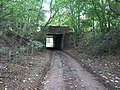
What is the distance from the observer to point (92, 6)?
21594 millimetres

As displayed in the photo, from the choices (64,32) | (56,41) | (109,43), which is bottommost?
(56,41)

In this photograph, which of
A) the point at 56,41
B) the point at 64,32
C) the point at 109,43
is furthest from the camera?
the point at 56,41

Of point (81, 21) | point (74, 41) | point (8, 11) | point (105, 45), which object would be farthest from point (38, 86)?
point (74, 41)

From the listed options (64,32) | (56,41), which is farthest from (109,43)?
(56,41)

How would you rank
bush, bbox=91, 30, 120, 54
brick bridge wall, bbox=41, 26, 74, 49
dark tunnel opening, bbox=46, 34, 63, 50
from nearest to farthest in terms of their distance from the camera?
bush, bbox=91, 30, 120, 54
brick bridge wall, bbox=41, 26, 74, 49
dark tunnel opening, bbox=46, 34, 63, 50

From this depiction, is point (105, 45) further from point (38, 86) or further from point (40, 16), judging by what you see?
point (38, 86)

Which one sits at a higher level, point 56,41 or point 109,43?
point 109,43

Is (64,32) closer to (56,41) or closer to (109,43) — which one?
(56,41)

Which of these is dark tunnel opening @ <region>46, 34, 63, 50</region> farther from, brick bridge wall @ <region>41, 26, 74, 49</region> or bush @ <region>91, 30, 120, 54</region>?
bush @ <region>91, 30, 120, 54</region>

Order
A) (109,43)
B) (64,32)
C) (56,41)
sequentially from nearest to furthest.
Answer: (109,43)
(64,32)
(56,41)

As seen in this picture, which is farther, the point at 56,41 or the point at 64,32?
the point at 56,41

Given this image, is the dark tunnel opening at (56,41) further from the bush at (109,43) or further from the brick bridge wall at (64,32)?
the bush at (109,43)

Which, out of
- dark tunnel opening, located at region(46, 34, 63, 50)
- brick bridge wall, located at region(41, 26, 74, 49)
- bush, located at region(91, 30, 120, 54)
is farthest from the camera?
dark tunnel opening, located at region(46, 34, 63, 50)

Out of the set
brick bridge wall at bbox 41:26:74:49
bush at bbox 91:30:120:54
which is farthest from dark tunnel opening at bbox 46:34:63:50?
bush at bbox 91:30:120:54
